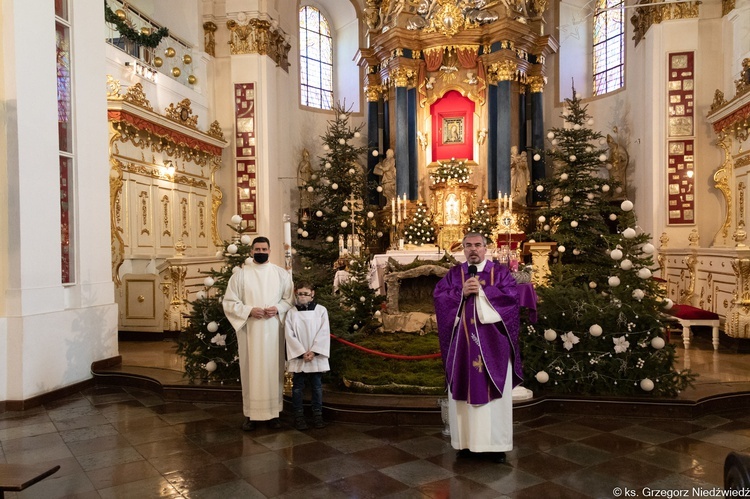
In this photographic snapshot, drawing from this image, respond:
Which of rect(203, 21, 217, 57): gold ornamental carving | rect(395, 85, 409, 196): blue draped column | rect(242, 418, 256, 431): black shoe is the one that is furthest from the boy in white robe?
rect(203, 21, 217, 57): gold ornamental carving

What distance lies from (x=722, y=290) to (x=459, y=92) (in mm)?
9281

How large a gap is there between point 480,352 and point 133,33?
10.1 m

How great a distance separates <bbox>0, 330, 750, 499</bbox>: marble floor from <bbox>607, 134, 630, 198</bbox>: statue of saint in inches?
349

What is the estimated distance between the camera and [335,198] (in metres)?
15.8

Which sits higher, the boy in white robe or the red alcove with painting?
the red alcove with painting

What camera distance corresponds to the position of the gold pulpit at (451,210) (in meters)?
15.2

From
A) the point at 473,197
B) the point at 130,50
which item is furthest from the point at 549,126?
the point at 130,50

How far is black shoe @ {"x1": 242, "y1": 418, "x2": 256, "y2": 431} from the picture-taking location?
17.7ft

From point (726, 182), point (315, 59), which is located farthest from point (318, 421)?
point (315, 59)

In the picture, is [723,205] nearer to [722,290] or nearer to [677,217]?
[677,217]

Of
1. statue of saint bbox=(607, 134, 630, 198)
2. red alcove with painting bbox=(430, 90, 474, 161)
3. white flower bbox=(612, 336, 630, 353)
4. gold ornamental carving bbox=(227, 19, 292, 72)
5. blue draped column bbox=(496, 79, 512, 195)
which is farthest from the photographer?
red alcove with painting bbox=(430, 90, 474, 161)

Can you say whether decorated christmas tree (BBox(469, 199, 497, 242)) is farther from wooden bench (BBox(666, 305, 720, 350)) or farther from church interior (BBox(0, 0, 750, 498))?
wooden bench (BBox(666, 305, 720, 350))

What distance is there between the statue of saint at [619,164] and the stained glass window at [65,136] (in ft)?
39.5

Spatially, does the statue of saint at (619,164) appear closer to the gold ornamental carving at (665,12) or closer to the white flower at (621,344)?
the gold ornamental carving at (665,12)
